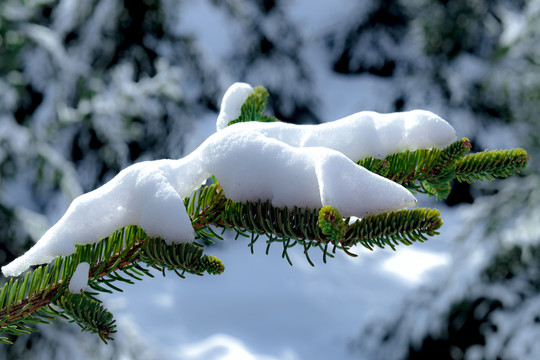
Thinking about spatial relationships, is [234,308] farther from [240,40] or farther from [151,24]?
[240,40]

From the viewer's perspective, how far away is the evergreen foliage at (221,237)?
1.77ft

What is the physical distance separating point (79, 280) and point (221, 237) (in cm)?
16

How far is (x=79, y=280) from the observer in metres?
0.58

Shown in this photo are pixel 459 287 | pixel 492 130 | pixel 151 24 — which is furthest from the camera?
pixel 492 130

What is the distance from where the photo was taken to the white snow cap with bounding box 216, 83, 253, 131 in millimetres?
846

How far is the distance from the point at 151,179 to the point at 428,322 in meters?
3.39

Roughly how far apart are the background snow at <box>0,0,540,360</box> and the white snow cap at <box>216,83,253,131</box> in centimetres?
194

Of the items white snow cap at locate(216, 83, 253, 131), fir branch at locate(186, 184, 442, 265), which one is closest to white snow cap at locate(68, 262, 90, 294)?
fir branch at locate(186, 184, 442, 265)

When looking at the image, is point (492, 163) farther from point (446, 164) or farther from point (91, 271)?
point (91, 271)

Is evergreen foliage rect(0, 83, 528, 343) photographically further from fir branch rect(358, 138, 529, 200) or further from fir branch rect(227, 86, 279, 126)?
fir branch rect(227, 86, 279, 126)

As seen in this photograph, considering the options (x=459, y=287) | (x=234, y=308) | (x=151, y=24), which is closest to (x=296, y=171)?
(x=459, y=287)

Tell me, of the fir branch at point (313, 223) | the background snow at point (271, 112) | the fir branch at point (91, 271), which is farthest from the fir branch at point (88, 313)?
the background snow at point (271, 112)

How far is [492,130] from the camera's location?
6.46m

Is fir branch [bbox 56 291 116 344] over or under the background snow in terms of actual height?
under
